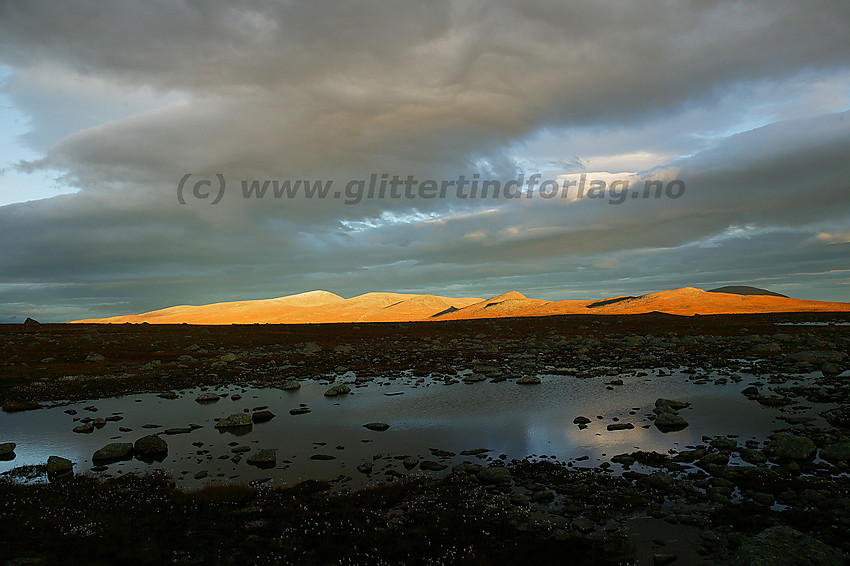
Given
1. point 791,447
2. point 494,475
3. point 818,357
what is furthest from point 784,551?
point 818,357

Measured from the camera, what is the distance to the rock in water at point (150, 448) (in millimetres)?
21547

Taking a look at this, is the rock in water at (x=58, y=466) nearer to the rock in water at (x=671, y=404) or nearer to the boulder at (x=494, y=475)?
the boulder at (x=494, y=475)

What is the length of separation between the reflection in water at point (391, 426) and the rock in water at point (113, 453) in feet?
1.69

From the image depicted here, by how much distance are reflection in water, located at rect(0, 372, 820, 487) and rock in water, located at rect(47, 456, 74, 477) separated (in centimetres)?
52

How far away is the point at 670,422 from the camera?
23.6 metres

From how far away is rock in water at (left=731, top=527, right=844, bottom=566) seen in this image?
31.3 feet

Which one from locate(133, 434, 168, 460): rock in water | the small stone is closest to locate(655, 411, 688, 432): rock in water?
the small stone

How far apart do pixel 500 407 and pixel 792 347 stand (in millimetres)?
45659

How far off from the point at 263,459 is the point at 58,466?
30.0 ft

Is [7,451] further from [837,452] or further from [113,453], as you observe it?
[837,452]

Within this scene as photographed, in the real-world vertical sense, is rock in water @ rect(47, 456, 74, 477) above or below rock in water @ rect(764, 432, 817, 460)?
below

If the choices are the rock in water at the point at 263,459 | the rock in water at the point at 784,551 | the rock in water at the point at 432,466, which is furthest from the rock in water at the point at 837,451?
the rock in water at the point at 263,459

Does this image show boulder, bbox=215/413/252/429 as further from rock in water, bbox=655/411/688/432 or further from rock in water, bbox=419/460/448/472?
rock in water, bbox=655/411/688/432

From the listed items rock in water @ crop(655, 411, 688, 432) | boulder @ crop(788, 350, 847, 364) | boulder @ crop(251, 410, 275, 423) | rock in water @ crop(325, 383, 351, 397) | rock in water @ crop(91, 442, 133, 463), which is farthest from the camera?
boulder @ crop(788, 350, 847, 364)
